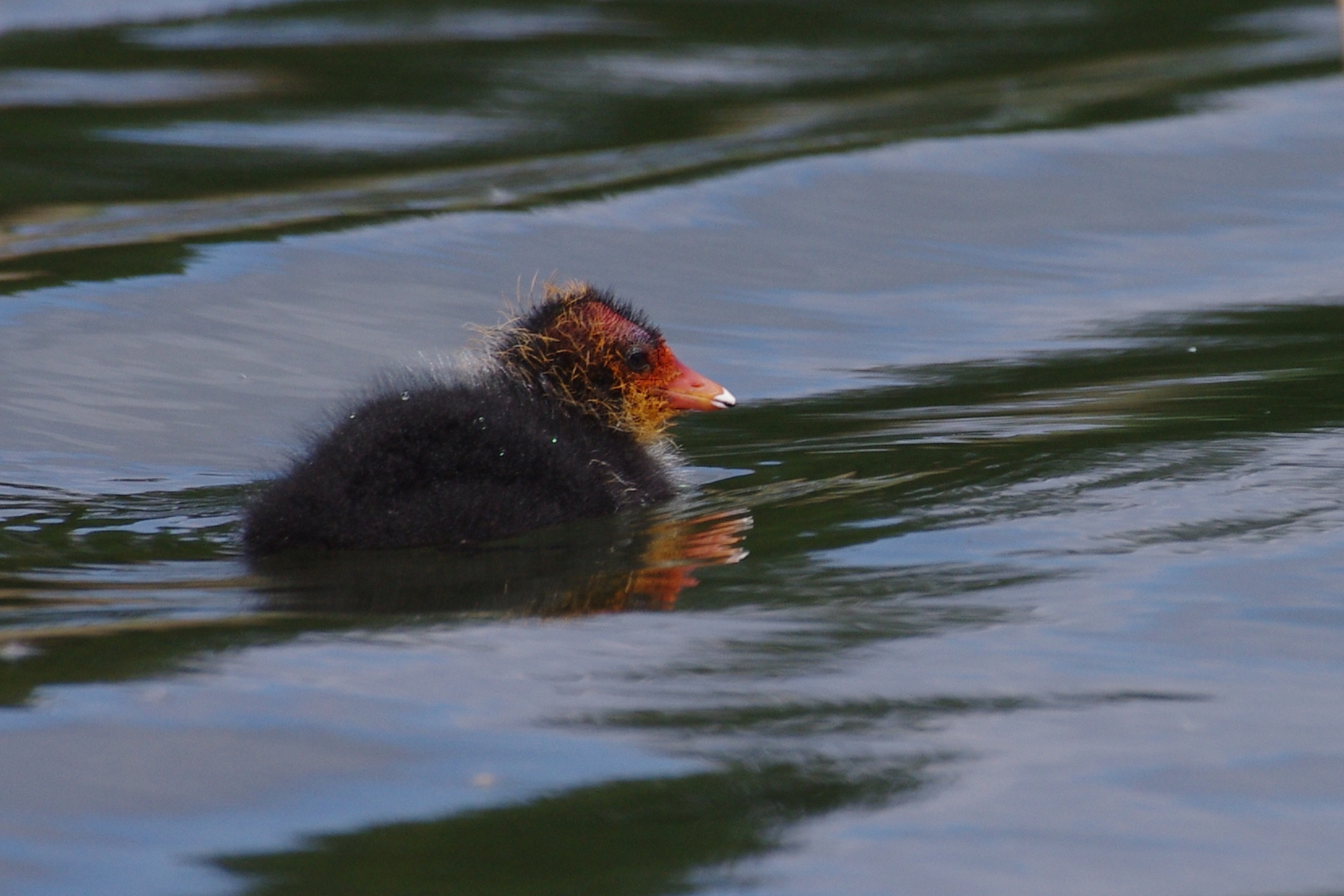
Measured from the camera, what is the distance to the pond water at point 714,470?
3.76 meters

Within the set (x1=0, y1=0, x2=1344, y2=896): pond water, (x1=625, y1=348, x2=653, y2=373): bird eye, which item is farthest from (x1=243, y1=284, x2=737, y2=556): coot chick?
(x1=0, y1=0, x2=1344, y2=896): pond water

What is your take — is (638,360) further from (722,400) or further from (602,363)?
(722,400)

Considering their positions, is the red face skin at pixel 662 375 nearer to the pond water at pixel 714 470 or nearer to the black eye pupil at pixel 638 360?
the black eye pupil at pixel 638 360

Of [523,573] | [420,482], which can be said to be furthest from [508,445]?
[523,573]

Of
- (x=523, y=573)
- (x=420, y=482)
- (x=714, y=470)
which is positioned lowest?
(x=523, y=573)

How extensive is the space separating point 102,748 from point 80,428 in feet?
11.1

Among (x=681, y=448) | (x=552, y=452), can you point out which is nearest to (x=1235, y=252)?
(x=681, y=448)

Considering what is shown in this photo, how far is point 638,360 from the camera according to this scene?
262 inches

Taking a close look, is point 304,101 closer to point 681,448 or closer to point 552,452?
point 681,448

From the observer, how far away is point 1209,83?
12.9m

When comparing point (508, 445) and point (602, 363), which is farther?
point (602, 363)

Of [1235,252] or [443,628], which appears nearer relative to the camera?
[443,628]

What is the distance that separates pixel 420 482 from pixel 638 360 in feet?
4.27

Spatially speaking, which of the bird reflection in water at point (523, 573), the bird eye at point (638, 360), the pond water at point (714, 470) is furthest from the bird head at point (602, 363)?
the bird reflection in water at point (523, 573)
